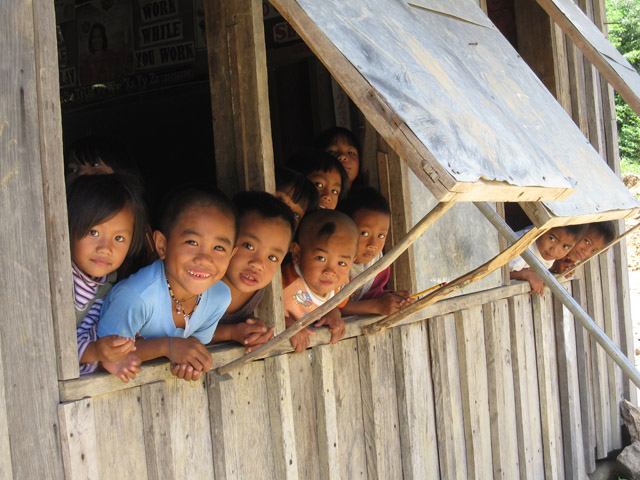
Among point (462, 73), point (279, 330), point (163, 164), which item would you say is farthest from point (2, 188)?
point (163, 164)

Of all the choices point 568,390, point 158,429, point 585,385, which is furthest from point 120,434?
point 585,385

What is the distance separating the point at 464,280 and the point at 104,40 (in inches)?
178

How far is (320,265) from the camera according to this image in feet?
9.85

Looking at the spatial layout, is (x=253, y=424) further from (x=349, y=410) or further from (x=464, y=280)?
(x=464, y=280)

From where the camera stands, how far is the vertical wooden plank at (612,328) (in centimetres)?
582

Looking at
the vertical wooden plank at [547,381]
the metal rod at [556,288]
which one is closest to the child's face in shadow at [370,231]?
the metal rod at [556,288]

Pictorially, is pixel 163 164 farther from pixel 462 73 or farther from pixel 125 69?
pixel 462 73

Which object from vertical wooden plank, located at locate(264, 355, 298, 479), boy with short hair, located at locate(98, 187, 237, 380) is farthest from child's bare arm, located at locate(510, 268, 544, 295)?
boy with short hair, located at locate(98, 187, 237, 380)

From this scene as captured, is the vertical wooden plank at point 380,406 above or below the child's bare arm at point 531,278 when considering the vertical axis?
below

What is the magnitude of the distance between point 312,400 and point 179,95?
3.69 m

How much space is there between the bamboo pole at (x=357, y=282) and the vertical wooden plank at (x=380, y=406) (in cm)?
89

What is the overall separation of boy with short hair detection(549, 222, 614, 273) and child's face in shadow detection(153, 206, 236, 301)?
3.01 metres

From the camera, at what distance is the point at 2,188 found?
1778mm

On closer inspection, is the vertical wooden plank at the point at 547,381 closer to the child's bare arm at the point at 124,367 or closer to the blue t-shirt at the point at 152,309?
the blue t-shirt at the point at 152,309
